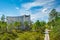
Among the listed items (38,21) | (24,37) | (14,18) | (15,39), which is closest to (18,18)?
(14,18)

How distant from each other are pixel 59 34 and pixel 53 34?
1.47 feet

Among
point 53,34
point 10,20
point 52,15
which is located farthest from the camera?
point 10,20

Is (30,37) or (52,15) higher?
(52,15)

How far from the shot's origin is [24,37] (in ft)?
24.4

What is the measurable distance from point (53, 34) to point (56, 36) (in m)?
0.34

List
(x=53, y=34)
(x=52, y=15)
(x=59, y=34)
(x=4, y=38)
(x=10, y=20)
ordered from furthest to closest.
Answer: (x=10, y=20), (x=52, y=15), (x=4, y=38), (x=53, y=34), (x=59, y=34)

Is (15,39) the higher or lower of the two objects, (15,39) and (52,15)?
the lower

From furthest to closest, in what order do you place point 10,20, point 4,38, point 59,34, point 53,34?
1. point 10,20
2. point 4,38
3. point 53,34
4. point 59,34

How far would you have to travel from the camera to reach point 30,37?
290 inches

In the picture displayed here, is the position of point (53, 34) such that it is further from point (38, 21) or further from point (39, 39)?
point (38, 21)

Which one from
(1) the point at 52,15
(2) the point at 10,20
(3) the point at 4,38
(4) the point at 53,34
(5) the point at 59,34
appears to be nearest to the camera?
(5) the point at 59,34

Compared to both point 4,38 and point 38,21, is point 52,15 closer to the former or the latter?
point 38,21

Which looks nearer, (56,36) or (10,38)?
(56,36)

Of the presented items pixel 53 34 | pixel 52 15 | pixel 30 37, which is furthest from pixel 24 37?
pixel 52 15
